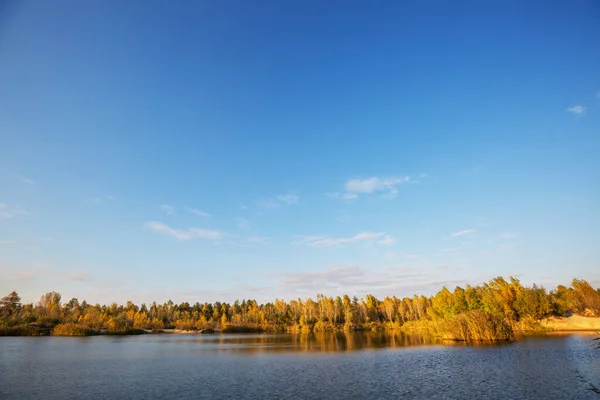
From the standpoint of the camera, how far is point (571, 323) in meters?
79.1

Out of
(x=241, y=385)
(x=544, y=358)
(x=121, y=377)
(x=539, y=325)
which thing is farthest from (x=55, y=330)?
(x=539, y=325)

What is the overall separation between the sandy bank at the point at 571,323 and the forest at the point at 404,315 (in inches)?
67.6

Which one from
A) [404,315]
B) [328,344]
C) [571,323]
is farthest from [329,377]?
[404,315]

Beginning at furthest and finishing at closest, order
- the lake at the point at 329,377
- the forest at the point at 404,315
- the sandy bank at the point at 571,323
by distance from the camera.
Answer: the sandy bank at the point at 571,323, the forest at the point at 404,315, the lake at the point at 329,377

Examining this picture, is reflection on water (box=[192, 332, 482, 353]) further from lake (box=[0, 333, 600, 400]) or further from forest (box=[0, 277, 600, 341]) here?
lake (box=[0, 333, 600, 400])

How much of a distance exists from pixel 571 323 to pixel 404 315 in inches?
4167

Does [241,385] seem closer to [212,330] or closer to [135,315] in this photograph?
[212,330]

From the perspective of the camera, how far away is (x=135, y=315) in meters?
193

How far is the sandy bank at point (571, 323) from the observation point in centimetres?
7644

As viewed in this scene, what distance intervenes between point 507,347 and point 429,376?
2565 centimetres

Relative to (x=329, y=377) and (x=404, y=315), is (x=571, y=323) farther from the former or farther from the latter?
(x=404, y=315)

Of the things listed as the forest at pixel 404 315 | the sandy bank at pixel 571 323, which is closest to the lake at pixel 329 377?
the forest at pixel 404 315

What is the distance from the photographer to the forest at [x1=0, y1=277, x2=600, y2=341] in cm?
6370

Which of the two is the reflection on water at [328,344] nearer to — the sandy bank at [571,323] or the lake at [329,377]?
the lake at [329,377]
